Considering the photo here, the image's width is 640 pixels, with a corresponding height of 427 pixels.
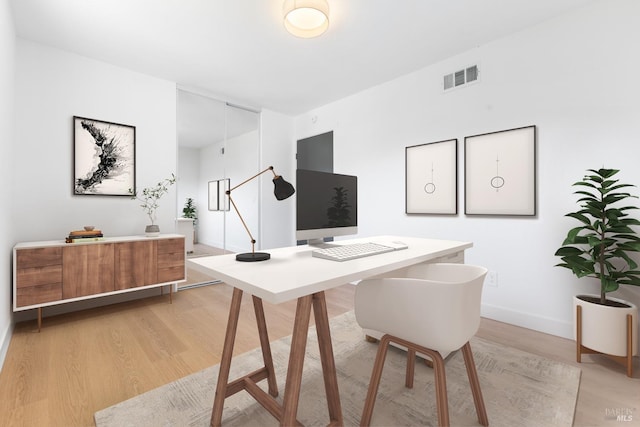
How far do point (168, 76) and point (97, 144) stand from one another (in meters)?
1.14

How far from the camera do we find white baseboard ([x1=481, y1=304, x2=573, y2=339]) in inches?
95.2

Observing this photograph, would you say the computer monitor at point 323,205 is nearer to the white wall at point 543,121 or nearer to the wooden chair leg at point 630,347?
the white wall at point 543,121

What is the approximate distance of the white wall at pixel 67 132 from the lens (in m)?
2.76

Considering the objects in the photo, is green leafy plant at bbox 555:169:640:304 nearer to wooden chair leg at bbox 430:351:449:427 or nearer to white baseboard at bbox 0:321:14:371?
wooden chair leg at bbox 430:351:449:427

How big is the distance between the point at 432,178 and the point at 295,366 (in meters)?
2.72

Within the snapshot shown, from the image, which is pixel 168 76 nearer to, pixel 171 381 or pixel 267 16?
pixel 267 16

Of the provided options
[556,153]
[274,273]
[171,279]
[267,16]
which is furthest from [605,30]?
[171,279]

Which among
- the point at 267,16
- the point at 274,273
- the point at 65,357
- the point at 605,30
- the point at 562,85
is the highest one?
the point at 267,16

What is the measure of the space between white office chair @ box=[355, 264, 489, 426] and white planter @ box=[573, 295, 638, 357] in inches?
46.3

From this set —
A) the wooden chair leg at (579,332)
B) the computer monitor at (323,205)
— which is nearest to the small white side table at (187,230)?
Answer: the computer monitor at (323,205)

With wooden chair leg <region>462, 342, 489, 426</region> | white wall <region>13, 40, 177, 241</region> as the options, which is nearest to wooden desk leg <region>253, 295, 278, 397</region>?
wooden chair leg <region>462, 342, 489, 426</region>

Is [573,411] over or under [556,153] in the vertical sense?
under

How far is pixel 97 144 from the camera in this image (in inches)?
123

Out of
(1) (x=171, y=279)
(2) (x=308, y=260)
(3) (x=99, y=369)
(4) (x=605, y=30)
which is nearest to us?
(2) (x=308, y=260)
